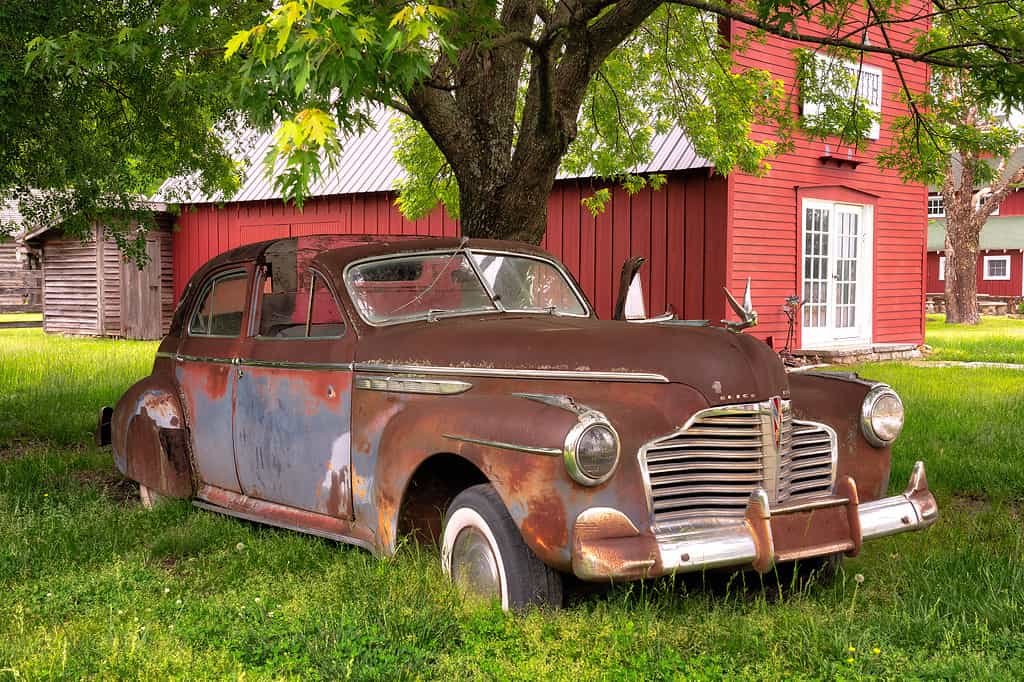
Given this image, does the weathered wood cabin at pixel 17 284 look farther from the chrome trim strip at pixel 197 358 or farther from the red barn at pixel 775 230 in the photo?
the chrome trim strip at pixel 197 358

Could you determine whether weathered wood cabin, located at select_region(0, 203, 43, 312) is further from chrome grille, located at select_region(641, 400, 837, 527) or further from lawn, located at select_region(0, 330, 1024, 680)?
chrome grille, located at select_region(641, 400, 837, 527)

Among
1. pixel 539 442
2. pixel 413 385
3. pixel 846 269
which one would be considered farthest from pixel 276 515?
pixel 846 269

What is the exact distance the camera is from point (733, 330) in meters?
4.16

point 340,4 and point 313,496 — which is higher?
point 340,4

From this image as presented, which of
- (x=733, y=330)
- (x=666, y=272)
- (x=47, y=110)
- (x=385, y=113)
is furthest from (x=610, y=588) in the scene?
(x=385, y=113)

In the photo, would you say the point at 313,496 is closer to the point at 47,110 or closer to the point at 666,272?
the point at 47,110

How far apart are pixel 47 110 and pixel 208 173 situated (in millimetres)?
3210

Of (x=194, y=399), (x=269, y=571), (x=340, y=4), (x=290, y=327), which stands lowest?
(x=269, y=571)

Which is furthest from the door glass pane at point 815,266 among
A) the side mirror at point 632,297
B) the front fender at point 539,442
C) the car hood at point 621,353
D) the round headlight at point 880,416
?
the front fender at point 539,442

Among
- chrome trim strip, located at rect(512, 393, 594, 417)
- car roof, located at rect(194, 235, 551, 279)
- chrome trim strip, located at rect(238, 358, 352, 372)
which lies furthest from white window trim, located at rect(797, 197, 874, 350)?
chrome trim strip, located at rect(512, 393, 594, 417)

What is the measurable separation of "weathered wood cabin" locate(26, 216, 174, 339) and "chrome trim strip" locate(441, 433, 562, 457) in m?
19.4

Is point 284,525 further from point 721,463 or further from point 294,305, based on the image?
point 721,463

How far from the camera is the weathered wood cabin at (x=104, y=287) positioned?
2216 centimetres

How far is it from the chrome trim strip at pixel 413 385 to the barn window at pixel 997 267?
40198mm
